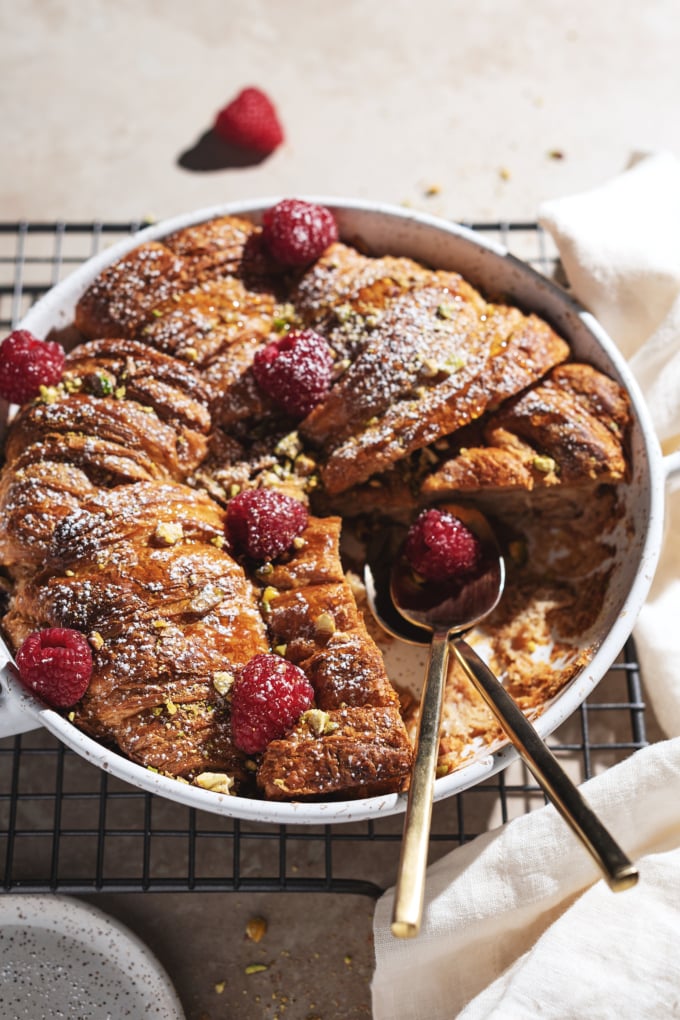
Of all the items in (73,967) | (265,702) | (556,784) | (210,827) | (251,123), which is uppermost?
(251,123)

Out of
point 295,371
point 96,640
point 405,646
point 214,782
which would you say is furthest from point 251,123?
point 214,782

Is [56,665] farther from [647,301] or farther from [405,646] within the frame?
[647,301]

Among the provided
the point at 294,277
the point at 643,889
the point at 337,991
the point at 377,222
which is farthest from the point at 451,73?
the point at 337,991

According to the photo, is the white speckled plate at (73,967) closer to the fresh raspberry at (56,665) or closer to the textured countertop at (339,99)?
the fresh raspberry at (56,665)

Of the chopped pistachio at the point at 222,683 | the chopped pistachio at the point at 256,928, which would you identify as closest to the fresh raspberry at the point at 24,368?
the chopped pistachio at the point at 222,683

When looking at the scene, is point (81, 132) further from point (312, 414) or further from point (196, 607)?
point (196, 607)
